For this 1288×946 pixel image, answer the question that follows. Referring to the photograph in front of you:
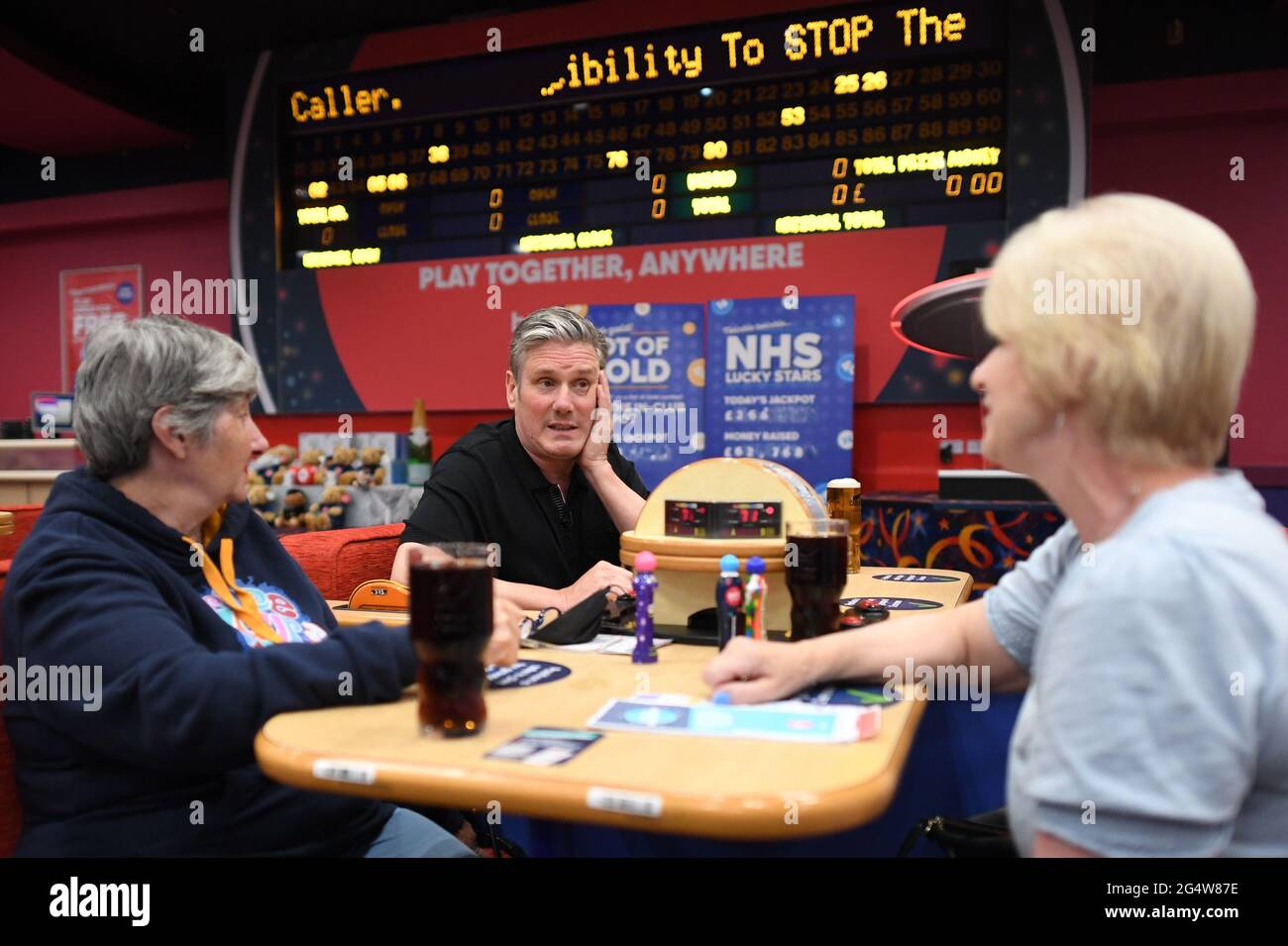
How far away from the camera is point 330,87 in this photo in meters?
5.69

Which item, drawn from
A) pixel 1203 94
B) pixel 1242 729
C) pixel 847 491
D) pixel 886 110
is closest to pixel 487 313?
pixel 886 110

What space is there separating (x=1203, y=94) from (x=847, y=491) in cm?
401

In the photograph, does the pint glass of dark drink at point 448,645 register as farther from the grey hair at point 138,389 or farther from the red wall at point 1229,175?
the red wall at point 1229,175

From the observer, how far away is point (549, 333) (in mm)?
2510

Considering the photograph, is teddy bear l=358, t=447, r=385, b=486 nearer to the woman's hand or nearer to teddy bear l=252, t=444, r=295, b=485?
teddy bear l=252, t=444, r=295, b=485

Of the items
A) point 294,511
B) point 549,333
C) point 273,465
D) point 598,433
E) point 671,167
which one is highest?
point 671,167

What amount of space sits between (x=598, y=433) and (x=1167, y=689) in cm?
188

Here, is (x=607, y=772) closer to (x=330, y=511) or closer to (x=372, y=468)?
(x=330, y=511)

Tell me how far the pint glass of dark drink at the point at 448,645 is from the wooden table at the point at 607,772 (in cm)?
3

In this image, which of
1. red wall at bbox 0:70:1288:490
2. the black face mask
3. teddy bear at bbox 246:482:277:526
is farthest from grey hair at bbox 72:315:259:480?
red wall at bbox 0:70:1288:490

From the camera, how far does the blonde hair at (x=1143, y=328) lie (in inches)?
36.7

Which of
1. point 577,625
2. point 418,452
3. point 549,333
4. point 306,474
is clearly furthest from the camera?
point 418,452

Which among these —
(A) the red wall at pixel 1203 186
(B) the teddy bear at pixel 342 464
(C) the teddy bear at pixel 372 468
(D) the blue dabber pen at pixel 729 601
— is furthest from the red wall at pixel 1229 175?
(D) the blue dabber pen at pixel 729 601

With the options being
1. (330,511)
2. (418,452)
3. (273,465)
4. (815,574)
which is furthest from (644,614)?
(273,465)
